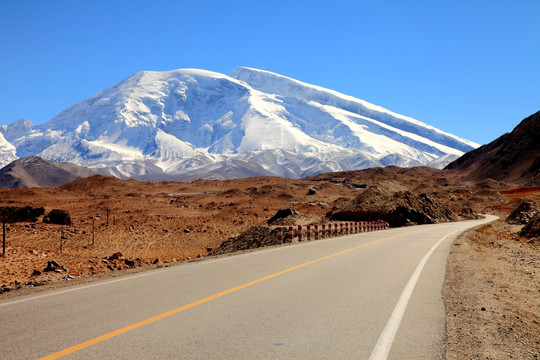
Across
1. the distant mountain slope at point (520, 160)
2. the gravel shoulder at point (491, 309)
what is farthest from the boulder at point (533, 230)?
the distant mountain slope at point (520, 160)

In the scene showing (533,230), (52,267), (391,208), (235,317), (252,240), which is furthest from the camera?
(391,208)

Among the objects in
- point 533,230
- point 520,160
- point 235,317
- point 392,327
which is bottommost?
point 533,230

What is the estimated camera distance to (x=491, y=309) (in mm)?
8172

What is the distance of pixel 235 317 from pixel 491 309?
4.53m

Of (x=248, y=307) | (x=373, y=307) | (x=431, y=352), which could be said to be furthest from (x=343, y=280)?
(x=431, y=352)

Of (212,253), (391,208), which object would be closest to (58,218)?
(212,253)

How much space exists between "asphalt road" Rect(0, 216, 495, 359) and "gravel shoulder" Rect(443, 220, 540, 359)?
29 cm

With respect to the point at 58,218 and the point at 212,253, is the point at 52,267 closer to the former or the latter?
the point at 212,253

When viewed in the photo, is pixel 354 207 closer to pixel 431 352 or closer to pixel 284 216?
pixel 284 216

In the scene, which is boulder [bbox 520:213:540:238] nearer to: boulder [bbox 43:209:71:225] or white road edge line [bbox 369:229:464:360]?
white road edge line [bbox 369:229:464:360]

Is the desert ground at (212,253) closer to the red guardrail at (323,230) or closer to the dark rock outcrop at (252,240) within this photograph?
the dark rock outcrop at (252,240)

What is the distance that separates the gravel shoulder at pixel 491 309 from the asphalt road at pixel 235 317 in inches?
11.6

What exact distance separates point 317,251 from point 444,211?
39.2m

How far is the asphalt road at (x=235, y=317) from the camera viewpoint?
554 cm
